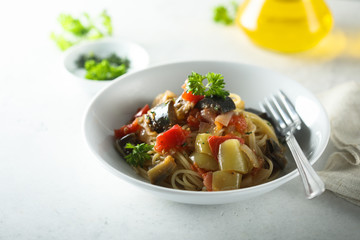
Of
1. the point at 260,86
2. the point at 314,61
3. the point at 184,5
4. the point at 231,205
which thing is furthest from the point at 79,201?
the point at 184,5

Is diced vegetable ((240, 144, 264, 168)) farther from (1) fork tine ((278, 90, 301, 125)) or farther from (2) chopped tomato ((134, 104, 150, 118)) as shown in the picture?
(2) chopped tomato ((134, 104, 150, 118))

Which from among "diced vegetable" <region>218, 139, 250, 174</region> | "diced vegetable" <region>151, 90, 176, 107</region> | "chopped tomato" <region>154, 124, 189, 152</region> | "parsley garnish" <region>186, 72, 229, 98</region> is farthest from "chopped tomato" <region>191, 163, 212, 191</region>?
"diced vegetable" <region>151, 90, 176, 107</region>

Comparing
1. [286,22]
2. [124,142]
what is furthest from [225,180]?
[286,22]

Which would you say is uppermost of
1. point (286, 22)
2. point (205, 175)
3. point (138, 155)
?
point (286, 22)

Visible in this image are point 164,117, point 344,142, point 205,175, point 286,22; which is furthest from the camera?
point 286,22

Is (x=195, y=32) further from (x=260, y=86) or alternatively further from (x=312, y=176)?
(x=312, y=176)

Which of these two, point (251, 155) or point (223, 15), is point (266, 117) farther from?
point (223, 15)

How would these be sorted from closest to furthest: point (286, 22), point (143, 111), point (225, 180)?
point (225, 180) < point (143, 111) < point (286, 22)
